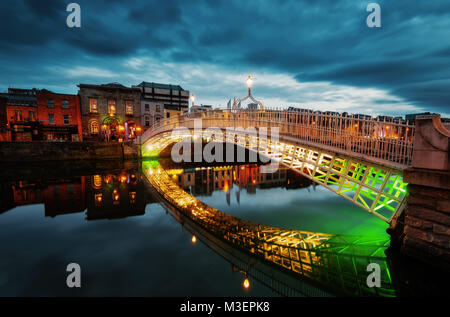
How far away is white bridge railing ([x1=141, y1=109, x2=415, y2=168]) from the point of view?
20.4 ft

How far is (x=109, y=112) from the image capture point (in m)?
35.3

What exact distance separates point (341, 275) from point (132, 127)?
115ft

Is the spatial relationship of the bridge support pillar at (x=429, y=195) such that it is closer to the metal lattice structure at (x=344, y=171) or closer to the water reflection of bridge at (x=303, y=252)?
the metal lattice structure at (x=344, y=171)

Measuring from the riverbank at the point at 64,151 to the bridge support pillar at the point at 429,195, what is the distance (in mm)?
29936

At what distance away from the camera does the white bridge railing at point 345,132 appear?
621 cm

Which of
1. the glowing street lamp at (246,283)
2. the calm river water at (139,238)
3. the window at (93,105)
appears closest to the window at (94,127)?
the window at (93,105)

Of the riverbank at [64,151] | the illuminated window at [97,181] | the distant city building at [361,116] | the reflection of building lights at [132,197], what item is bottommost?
the reflection of building lights at [132,197]

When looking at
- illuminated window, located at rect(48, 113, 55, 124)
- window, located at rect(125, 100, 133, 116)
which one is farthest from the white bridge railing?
illuminated window, located at rect(48, 113, 55, 124)

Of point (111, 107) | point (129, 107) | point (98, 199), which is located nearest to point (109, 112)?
point (111, 107)

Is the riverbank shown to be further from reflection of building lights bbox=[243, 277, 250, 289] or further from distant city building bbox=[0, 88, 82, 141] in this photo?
reflection of building lights bbox=[243, 277, 250, 289]

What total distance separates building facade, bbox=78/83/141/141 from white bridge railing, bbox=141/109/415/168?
28.4 m

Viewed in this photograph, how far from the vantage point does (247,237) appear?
24.3 feet
